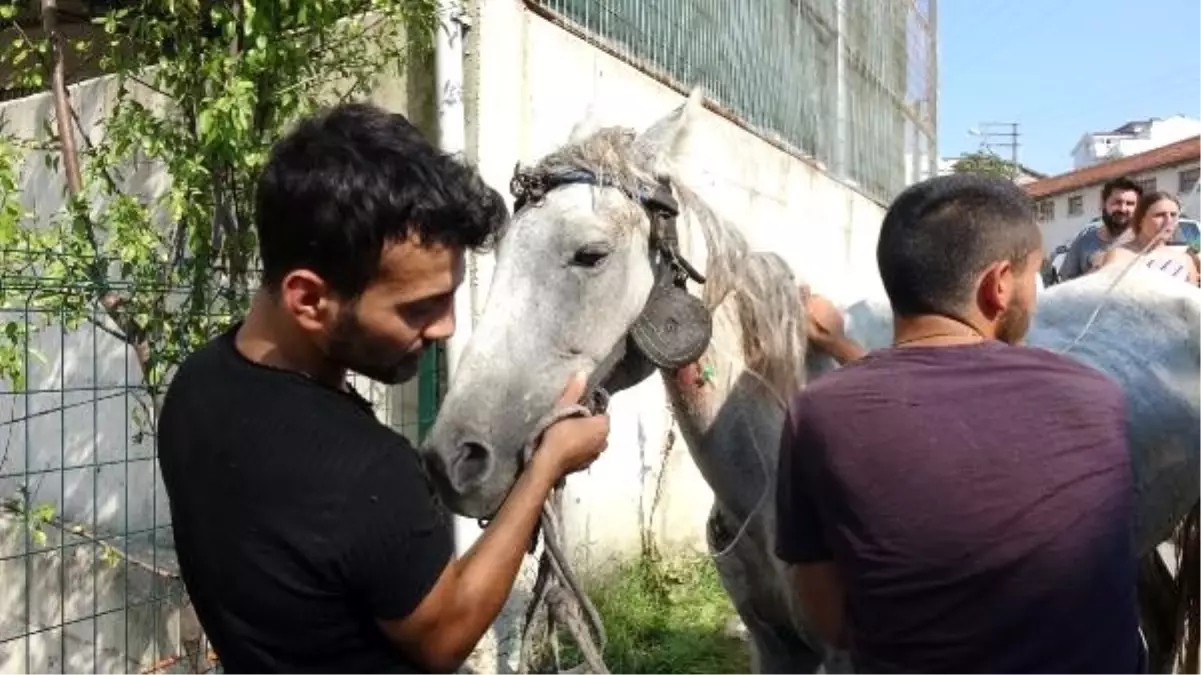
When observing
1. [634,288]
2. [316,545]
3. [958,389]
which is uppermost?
[634,288]

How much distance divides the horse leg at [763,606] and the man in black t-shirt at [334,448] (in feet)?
5.34

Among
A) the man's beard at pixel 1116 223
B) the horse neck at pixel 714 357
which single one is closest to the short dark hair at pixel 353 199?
the horse neck at pixel 714 357

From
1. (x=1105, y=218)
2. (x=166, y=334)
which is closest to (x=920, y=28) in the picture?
(x=1105, y=218)

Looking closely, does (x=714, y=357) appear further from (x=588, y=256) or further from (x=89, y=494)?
(x=89, y=494)

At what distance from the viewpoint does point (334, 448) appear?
1.34 m

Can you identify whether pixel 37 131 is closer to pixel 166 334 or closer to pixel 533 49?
pixel 166 334

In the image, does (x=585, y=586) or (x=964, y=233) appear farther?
(x=585, y=586)

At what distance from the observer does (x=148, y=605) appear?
170 inches

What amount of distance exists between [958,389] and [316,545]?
0.99 meters

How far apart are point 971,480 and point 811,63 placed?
8.95 meters

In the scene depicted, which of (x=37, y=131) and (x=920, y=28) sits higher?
(x=920, y=28)

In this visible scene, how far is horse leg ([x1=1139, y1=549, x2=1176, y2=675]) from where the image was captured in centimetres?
401

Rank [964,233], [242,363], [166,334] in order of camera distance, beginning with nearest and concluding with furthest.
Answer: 1. [242,363]
2. [964,233]
3. [166,334]

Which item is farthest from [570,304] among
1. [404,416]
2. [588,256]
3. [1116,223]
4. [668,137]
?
[1116,223]
